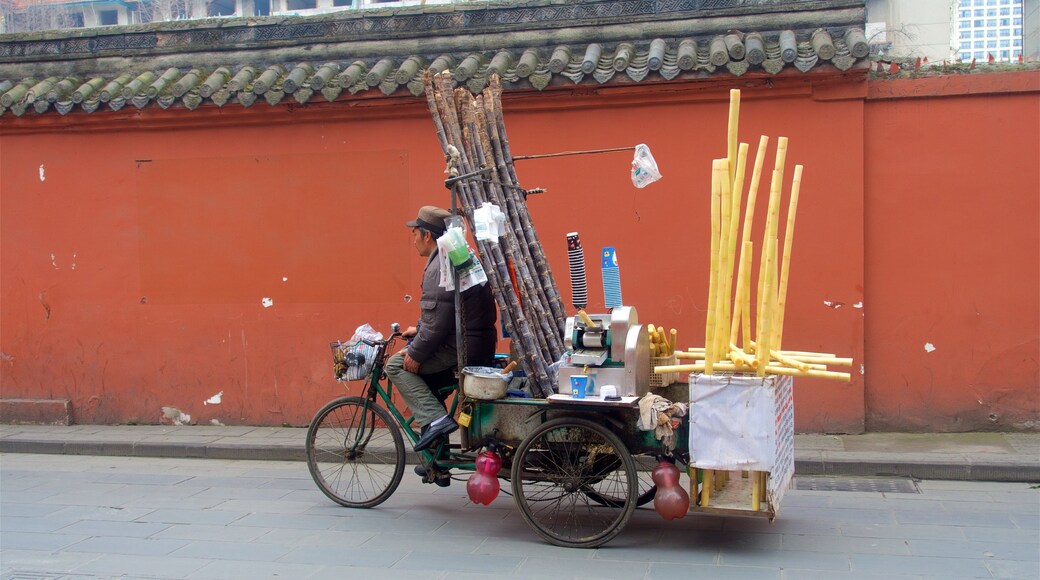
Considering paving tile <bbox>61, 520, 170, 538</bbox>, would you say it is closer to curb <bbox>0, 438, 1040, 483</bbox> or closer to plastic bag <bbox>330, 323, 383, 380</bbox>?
plastic bag <bbox>330, 323, 383, 380</bbox>

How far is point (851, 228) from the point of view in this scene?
8.49m

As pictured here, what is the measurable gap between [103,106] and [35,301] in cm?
225

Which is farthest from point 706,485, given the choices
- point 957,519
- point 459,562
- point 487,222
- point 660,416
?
point 487,222

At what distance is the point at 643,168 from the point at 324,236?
4317mm

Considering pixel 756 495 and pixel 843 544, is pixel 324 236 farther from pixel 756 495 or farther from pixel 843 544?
pixel 843 544

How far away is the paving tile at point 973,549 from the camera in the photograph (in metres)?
5.56

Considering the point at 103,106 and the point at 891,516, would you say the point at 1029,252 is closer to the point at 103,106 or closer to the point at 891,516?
the point at 891,516

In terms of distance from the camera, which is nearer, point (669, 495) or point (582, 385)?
point (669, 495)

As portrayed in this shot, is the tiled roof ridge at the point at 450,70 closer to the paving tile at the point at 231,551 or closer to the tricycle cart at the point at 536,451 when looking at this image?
the tricycle cart at the point at 536,451

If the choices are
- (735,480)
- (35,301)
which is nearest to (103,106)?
(35,301)

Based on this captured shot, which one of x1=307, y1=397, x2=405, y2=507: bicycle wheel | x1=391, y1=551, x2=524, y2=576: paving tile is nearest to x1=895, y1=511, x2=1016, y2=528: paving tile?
x1=391, y1=551, x2=524, y2=576: paving tile

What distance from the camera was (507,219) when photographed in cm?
649

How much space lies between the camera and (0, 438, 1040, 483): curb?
7316 mm

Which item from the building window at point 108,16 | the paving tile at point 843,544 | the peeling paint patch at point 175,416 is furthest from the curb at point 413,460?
the building window at point 108,16
